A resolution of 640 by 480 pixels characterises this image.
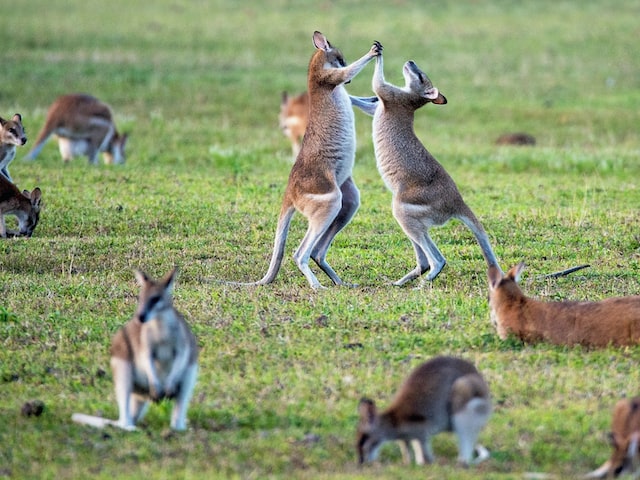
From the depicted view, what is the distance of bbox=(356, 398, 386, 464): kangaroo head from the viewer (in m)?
4.84

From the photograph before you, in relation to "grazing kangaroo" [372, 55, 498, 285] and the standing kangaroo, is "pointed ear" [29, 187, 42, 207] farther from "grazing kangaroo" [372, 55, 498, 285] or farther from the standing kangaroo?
"grazing kangaroo" [372, 55, 498, 285]

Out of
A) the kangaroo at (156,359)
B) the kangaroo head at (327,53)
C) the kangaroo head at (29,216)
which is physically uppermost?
the kangaroo head at (327,53)

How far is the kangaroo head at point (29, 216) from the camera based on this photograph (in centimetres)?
1044

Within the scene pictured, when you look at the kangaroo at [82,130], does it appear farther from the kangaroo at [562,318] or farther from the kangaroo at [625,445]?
the kangaroo at [625,445]

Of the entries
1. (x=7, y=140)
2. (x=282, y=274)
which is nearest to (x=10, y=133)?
(x=7, y=140)

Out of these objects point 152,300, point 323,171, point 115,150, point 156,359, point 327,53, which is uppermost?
point 327,53

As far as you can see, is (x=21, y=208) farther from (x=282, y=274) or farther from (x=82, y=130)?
(x=82, y=130)

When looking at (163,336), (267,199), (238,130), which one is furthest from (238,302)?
(238,130)

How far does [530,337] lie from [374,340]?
3.14 feet

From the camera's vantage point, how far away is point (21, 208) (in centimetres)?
1042

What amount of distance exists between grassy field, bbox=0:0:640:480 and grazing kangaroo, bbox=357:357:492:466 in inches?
4.8

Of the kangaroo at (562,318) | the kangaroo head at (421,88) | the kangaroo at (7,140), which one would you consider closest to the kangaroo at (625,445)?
the kangaroo at (562,318)

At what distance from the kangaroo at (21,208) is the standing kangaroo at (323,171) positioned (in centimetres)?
271

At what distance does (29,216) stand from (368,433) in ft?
20.9
